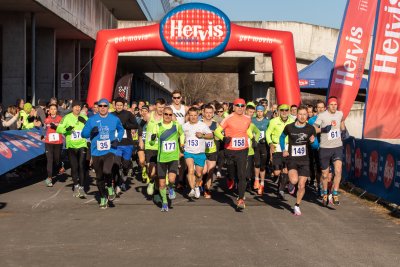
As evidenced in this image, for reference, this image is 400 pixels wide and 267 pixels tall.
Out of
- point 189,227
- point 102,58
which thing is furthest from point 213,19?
point 189,227

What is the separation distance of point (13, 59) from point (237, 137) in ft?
45.5

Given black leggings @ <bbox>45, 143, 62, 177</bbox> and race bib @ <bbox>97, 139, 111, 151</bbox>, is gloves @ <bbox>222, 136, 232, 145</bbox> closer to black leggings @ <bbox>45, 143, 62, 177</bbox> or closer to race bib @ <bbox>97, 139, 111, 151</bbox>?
race bib @ <bbox>97, 139, 111, 151</bbox>

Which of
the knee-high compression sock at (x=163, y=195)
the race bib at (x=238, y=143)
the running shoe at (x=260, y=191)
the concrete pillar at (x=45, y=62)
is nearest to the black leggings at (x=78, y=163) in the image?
the knee-high compression sock at (x=163, y=195)

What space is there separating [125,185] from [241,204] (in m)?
4.24

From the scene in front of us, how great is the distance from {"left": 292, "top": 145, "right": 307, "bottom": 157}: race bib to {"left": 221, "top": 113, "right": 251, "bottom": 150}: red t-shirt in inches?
41.9

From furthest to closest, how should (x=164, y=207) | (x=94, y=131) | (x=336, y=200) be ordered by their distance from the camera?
(x=336, y=200) → (x=94, y=131) → (x=164, y=207)

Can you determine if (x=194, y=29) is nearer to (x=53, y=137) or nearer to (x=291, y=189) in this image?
(x=53, y=137)

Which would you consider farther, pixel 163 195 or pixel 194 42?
pixel 194 42

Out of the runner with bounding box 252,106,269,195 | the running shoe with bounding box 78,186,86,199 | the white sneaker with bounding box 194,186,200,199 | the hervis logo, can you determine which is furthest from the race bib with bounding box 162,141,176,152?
the hervis logo

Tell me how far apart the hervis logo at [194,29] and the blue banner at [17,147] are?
4.82 m

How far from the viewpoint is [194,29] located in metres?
18.3

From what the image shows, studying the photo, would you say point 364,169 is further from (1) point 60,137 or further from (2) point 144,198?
(1) point 60,137

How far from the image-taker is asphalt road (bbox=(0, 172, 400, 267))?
671 centimetres

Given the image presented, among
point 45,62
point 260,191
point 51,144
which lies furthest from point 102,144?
point 45,62
